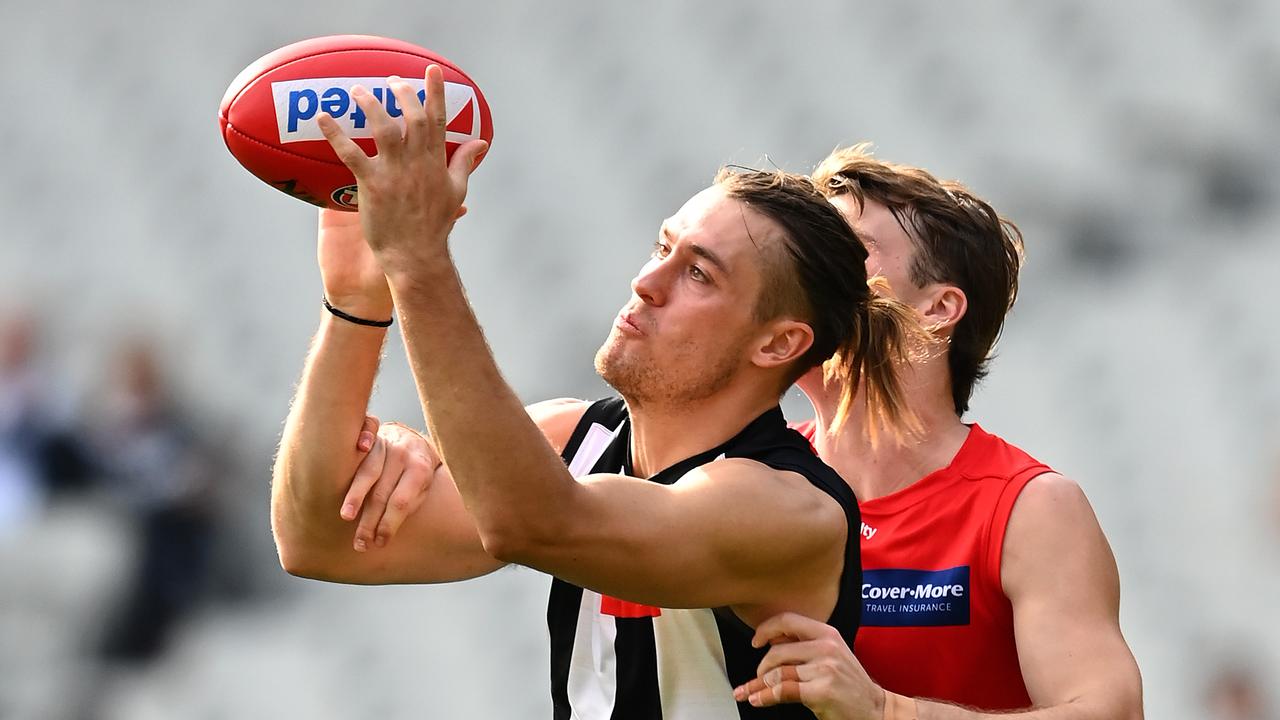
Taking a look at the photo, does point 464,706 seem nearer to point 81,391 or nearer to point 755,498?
point 81,391

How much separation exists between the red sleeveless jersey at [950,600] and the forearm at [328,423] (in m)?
1.21

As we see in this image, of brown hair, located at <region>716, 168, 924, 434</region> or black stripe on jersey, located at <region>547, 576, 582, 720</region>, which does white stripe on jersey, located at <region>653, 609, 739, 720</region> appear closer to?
black stripe on jersey, located at <region>547, 576, 582, 720</region>

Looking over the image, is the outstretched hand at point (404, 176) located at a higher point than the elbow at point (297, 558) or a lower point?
higher

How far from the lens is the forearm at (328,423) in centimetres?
302

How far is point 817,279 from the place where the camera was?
3.00 metres

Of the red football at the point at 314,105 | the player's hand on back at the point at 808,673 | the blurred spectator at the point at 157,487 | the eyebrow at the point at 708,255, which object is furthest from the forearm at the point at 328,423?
the blurred spectator at the point at 157,487

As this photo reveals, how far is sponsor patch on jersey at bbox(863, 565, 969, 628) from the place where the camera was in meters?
3.35

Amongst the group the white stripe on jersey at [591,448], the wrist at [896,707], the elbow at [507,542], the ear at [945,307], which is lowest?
the wrist at [896,707]

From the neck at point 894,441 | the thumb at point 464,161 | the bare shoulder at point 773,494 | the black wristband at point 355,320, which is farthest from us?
the neck at point 894,441

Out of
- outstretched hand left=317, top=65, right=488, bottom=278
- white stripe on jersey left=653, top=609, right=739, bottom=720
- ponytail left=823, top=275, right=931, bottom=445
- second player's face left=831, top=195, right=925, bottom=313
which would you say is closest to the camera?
outstretched hand left=317, top=65, right=488, bottom=278

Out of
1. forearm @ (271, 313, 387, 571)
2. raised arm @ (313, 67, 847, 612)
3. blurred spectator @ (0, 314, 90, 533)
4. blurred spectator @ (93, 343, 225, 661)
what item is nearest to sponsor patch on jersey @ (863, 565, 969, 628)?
raised arm @ (313, 67, 847, 612)

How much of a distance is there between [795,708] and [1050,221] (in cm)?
579

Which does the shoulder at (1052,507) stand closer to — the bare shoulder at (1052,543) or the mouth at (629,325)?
the bare shoulder at (1052,543)

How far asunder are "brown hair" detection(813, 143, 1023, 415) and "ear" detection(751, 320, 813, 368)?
3.12ft
